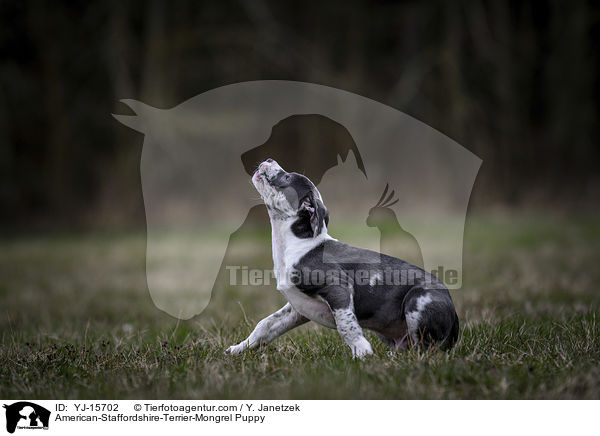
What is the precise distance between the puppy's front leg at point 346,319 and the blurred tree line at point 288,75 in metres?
12.0

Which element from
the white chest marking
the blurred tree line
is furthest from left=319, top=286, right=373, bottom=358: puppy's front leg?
the blurred tree line

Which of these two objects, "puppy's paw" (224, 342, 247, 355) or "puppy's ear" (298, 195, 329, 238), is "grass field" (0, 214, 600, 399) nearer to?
"puppy's paw" (224, 342, 247, 355)

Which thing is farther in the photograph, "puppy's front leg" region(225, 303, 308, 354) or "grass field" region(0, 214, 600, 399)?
"puppy's front leg" region(225, 303, 308, 354)

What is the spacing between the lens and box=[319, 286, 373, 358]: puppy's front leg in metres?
3.61

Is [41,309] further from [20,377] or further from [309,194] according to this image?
[309,194]

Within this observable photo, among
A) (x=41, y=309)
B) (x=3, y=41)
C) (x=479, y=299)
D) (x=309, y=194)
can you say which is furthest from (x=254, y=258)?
(x=3, y=41)

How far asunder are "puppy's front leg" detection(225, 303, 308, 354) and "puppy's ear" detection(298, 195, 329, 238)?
1.88 feet

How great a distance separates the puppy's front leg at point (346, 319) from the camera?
11.8 feet

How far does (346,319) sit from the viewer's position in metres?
3.61
